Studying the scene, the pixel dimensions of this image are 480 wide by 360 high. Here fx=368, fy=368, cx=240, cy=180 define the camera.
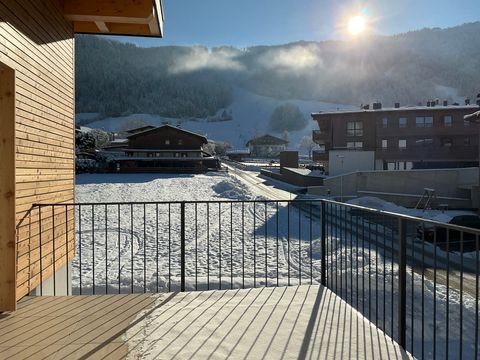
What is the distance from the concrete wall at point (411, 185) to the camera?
26.0 metres

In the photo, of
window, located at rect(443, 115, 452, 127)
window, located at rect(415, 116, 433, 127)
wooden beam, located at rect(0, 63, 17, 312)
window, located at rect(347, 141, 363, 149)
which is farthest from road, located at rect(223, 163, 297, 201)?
wooden beam, located at rect(0, 63, 17, 312)

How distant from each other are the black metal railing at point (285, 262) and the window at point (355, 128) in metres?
20.2

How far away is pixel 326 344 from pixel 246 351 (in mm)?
670

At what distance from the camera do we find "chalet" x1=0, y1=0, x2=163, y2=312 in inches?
149

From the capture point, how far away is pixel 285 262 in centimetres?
1145

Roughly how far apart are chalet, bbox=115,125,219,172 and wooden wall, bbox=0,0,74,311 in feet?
103

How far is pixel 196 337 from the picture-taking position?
3.17m

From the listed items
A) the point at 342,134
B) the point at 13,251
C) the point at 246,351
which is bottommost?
the point at 246,351

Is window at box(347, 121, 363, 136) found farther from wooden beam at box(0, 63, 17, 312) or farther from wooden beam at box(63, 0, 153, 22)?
wooden beam at box(0, 63, 17, 312)

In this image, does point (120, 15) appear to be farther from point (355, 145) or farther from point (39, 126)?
point (355, 145)

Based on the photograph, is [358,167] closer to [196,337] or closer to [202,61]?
[196,337]

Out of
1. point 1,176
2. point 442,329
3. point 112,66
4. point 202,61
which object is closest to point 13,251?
point 1,176

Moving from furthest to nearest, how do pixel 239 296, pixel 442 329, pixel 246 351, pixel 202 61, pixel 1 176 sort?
pixel 202 61
pixel 442 329
pixel 239 296
pixel 1 176
pixel 246 351

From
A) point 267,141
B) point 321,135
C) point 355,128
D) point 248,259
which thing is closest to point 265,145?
point 267,141
